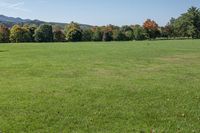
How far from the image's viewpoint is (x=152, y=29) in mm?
129000

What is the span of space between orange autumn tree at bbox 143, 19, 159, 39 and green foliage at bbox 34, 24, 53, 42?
107 feet

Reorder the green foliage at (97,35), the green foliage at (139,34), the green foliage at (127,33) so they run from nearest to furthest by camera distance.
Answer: the green foliage at (97,35)
the green foliage at (127,33)
the green foliage at (139,34)

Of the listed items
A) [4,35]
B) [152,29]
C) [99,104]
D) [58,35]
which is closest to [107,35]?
[58,35]

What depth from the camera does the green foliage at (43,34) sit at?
346 feet

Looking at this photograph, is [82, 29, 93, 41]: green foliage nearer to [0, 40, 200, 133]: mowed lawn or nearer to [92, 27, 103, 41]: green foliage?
[92, 27, 103, 41]: green foliage

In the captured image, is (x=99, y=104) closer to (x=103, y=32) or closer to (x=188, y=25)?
(x=103, y=32)

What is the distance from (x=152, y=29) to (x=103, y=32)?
20257 millimetres

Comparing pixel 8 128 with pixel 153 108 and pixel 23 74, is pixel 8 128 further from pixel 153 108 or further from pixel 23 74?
pixel 23 74

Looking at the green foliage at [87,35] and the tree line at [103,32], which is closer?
the tree line at [103,32]

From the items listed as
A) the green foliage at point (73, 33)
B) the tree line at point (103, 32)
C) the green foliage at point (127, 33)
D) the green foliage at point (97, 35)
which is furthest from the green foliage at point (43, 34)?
the green foliage at point (127, 33)

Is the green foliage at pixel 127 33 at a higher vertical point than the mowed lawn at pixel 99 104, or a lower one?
lower

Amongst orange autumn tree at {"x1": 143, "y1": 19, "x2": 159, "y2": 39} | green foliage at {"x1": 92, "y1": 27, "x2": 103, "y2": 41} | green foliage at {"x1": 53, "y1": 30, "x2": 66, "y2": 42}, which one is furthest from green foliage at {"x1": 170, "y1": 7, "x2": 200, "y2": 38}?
green foliage at {"x1": 53, "y1": 30, "x2": 66, "y2": 42}

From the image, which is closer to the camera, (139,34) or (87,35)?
(87,35)

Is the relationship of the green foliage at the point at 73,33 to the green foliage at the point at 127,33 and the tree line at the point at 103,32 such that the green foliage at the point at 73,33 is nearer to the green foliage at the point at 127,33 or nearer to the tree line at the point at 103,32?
the tree line at the point at 103,32
